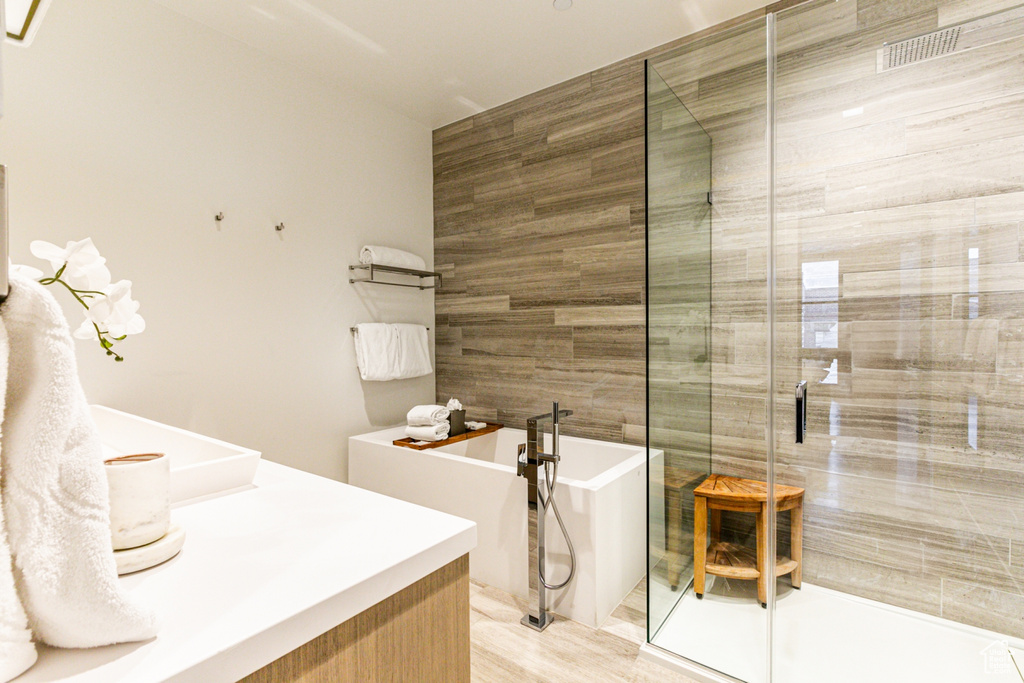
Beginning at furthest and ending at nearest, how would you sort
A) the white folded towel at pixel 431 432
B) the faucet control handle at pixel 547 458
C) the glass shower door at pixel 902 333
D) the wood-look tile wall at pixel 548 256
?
the white folded towel at pixel 431 432 < the wood-look tile wall at pixel 548 256 < the faucet control handle at pixel 547 458 < the glass shower door at pixel 902 333

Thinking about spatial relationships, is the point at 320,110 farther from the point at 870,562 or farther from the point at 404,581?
the point at 870,562

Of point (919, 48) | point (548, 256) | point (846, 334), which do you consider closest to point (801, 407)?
point (846, 334)

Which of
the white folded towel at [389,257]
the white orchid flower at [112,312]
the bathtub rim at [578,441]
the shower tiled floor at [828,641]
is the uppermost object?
the white folded towel at [389,257]

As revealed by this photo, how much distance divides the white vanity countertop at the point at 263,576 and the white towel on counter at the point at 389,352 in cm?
200

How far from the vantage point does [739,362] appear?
70.9 inches

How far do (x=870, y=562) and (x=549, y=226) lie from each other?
7.11ft

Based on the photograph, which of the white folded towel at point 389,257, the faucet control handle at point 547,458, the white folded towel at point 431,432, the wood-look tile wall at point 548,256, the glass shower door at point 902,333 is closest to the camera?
the glass shower door at point 902,333

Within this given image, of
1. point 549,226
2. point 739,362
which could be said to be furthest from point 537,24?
point 739,362

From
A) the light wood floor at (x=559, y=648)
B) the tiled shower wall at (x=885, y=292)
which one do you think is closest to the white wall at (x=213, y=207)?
the light wood floor at (x=559, y=648)

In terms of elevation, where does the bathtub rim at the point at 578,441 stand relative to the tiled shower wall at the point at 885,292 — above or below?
below

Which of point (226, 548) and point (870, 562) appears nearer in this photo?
point (226, 548)

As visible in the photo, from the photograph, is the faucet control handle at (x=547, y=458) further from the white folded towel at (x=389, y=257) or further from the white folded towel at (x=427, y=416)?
the white folded towel at (x=389, y=257)

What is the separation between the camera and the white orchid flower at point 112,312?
0.73 meters

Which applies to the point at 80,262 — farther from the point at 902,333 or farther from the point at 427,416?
the point at 427,416
